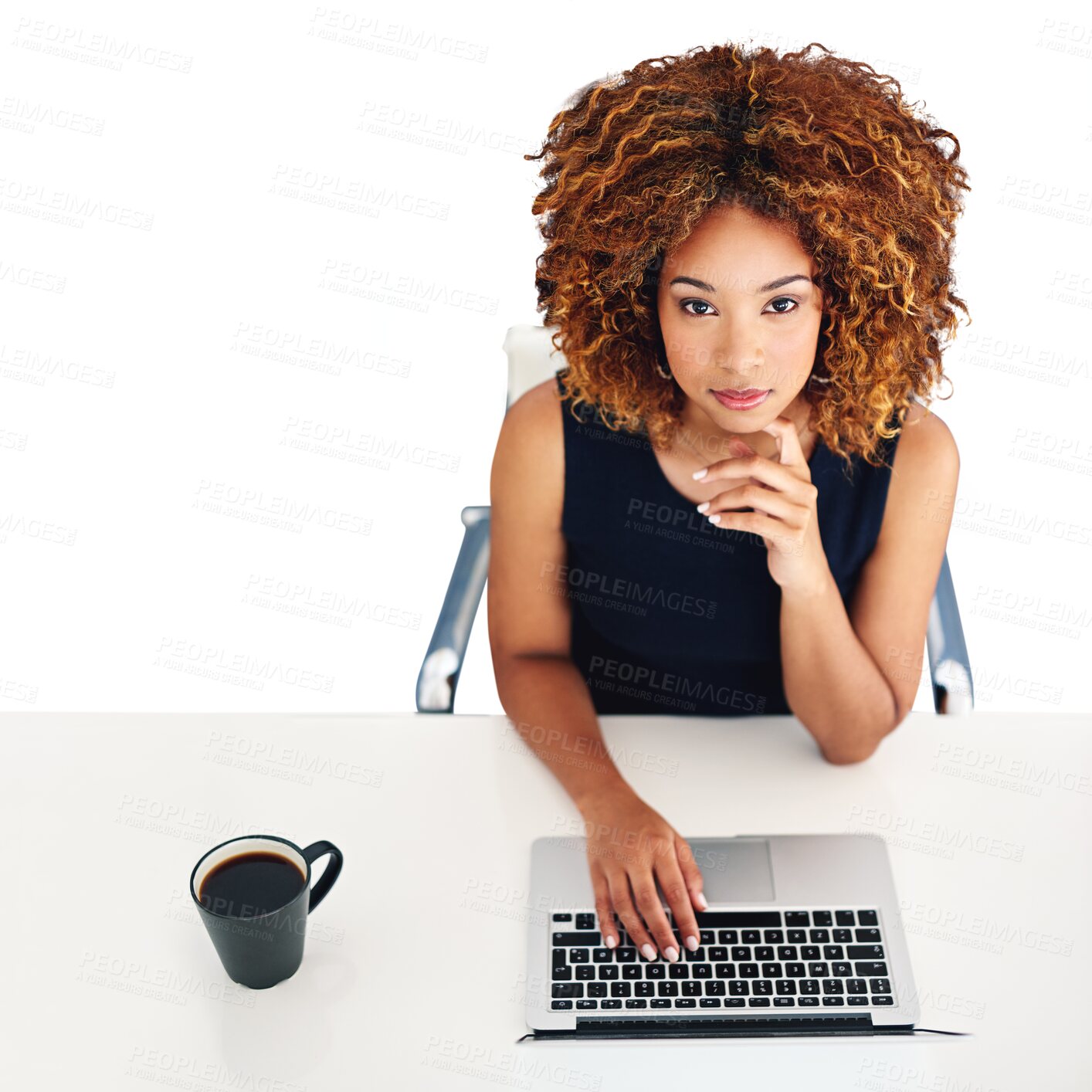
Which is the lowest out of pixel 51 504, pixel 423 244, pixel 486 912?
pixel 486 912

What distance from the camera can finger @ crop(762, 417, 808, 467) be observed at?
1.26m

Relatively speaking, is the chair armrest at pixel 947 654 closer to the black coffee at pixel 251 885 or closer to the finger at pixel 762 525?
the finger at pixel 762 525

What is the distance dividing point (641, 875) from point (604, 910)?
0.05 m

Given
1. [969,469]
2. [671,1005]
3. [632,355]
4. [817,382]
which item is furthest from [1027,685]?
[671,1005]

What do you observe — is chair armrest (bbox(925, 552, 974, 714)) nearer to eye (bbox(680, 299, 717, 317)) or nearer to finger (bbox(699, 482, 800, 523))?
finger (bbox(699, 482, 800, 523))

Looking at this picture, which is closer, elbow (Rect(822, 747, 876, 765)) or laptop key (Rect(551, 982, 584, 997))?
laptop key (Rect(551, 982, 584, 997))

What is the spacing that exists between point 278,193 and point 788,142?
1.63 m

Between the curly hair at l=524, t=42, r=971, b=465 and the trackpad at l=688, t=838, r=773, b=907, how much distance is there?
21.4 inches

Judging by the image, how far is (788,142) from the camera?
114cm

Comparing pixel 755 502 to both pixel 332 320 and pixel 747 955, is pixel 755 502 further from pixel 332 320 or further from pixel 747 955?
pixel 332 320

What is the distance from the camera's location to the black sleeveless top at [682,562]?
1446 mm

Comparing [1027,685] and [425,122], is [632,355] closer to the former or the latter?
[425,122]

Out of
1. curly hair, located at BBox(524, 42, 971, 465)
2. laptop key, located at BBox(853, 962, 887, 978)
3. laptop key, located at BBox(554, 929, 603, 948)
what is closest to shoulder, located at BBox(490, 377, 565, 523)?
curly hair, located at BBox(524, 42, 971, 465)

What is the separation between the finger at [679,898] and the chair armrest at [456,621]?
46 centimetres
